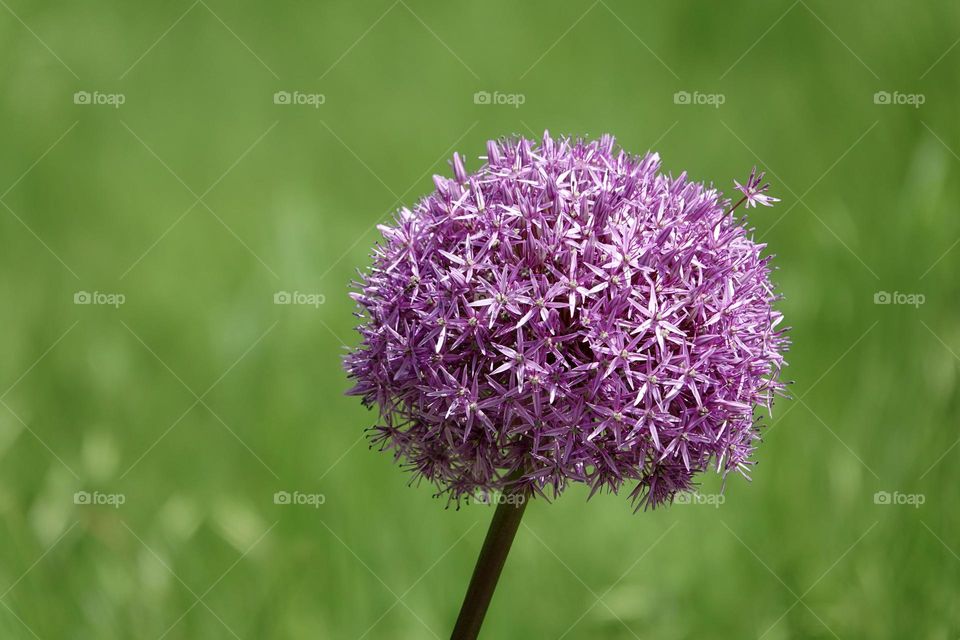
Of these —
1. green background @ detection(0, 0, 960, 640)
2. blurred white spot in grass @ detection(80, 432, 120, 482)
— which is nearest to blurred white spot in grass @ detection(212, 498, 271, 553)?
green background @ detection(0, 0, 960, 640)

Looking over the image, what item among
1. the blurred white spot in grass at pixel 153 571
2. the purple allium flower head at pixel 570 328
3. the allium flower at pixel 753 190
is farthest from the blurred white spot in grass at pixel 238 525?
the allium flower at pixel 753 190

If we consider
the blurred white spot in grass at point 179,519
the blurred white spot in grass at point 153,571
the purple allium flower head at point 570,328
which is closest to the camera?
the purple allium flower head at point 570,328

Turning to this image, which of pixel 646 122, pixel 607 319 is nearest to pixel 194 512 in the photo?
pixel 607 319

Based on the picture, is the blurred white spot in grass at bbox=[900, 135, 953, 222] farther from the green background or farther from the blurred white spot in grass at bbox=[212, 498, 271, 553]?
the blurred white spot in grass at bbox=[212, 498, 271, 553]

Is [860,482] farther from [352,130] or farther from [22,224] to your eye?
[22,224]

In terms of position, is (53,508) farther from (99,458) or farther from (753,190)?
(753,190)

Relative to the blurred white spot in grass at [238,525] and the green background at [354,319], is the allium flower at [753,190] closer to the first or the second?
the green background at [354,319]
